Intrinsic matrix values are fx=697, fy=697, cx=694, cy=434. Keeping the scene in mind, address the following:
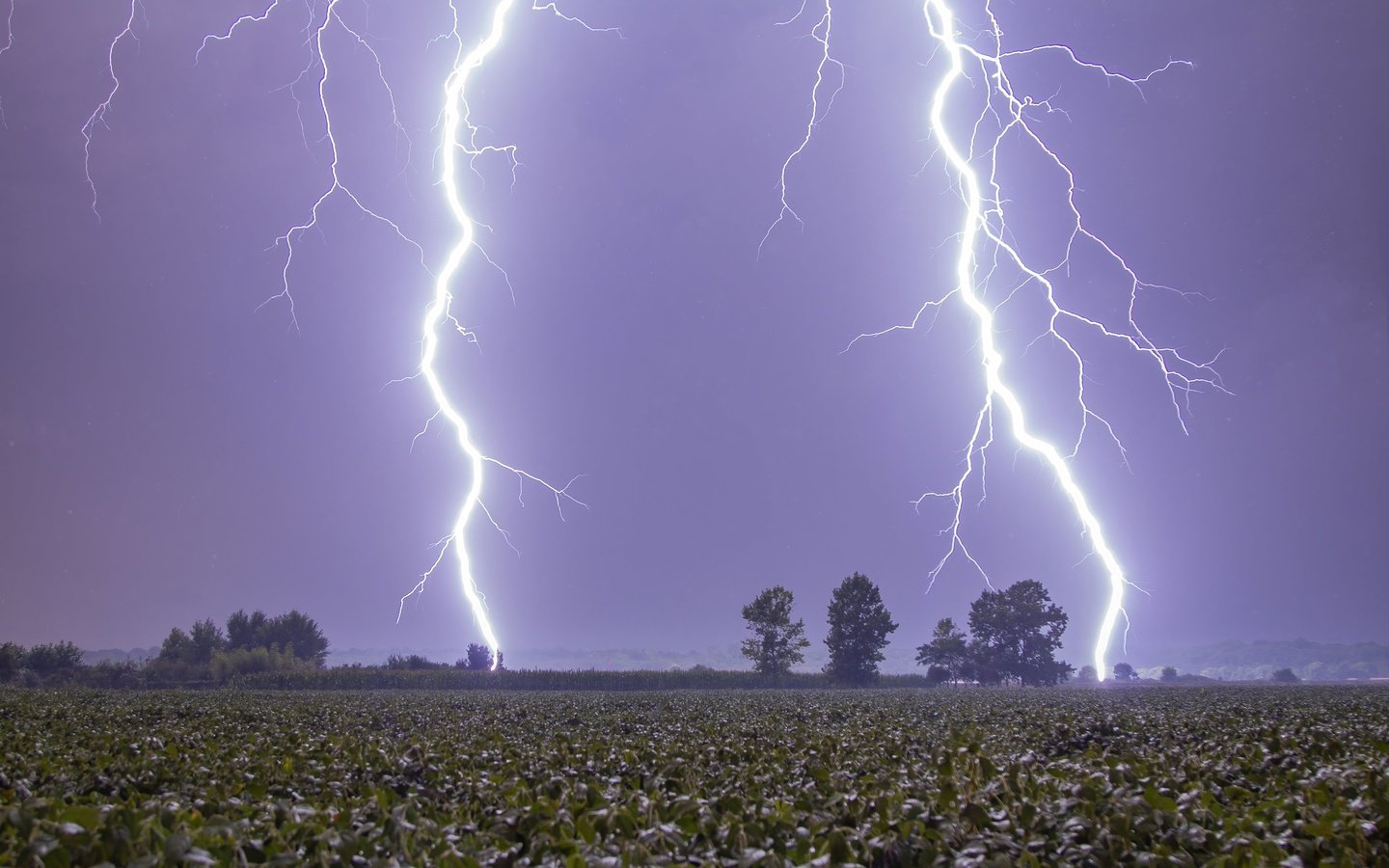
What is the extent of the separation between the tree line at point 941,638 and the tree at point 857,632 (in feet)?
0.35

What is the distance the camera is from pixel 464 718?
1867 cm

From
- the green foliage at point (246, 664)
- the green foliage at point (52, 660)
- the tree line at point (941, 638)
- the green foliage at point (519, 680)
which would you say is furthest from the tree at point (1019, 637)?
the green foliage at point (52, 660)

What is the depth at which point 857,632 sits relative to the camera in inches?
3071

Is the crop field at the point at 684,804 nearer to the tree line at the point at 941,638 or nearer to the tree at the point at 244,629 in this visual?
the tree line at the point at 941,638

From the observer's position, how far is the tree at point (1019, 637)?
3314 inches

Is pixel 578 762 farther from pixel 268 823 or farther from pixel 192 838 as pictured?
pixel 192 838

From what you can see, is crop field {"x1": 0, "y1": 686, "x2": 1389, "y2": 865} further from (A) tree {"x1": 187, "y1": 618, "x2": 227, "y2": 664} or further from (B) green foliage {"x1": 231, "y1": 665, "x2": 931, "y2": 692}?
(A) tree {"x1": 187, "y1": 618, "x2": 227, "y2": 664}

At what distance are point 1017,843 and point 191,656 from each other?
10825 centimetres

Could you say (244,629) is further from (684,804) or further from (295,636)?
(684,804)

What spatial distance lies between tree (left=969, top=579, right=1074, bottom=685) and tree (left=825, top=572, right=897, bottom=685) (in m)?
17.0

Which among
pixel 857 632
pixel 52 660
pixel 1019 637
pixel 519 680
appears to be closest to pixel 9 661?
pixel 52 660

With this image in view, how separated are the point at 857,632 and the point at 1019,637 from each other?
76.4 ft

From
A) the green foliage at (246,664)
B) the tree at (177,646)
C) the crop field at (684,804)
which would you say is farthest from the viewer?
the tree at (177,646)

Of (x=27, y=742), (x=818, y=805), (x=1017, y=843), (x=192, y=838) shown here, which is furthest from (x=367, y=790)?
(x=27, y=742)
